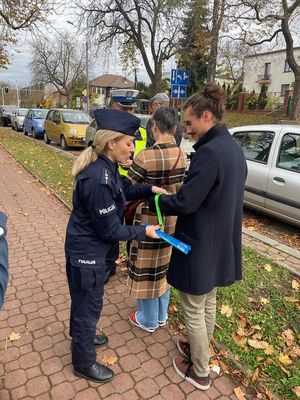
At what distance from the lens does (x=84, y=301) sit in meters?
2.32

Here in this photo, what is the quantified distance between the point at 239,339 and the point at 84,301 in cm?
156

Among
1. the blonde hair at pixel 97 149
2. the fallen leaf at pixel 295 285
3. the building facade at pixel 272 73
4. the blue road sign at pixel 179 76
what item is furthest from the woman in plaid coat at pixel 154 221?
the building facade at pixel 272 73

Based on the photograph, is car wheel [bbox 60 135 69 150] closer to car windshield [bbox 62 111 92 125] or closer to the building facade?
car windshield [bbox 62 111 92 125]

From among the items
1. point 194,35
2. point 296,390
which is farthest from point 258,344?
point 194,35

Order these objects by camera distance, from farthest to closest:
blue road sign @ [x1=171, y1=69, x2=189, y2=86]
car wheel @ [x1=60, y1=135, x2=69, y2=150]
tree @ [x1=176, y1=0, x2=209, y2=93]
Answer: tree @ [x1=176, y1=0, x2=209, y2=93], car wheel @ [x1=60, y1=135, x2=69, y2=150], blue road sign @ [x1=171, y1=69, x2=189, y2=86]

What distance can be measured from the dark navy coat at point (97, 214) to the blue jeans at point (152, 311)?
3.04 ft

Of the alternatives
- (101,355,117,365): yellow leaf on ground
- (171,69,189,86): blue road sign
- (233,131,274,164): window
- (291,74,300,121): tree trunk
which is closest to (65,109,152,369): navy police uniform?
(101,355,117,365): yellow leaf on ground

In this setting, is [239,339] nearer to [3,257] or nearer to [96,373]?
[96,373]

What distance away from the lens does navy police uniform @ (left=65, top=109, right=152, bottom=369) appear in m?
2.08

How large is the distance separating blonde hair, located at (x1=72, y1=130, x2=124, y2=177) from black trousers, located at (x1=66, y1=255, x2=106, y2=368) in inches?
23.9

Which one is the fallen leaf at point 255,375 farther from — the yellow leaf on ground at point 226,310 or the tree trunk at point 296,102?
the tree trunk at point 296,102

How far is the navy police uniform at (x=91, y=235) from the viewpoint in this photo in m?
2.08

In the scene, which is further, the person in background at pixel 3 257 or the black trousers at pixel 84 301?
the black trousers at pixel 84 301

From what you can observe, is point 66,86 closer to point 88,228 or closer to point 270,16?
point 270,16
